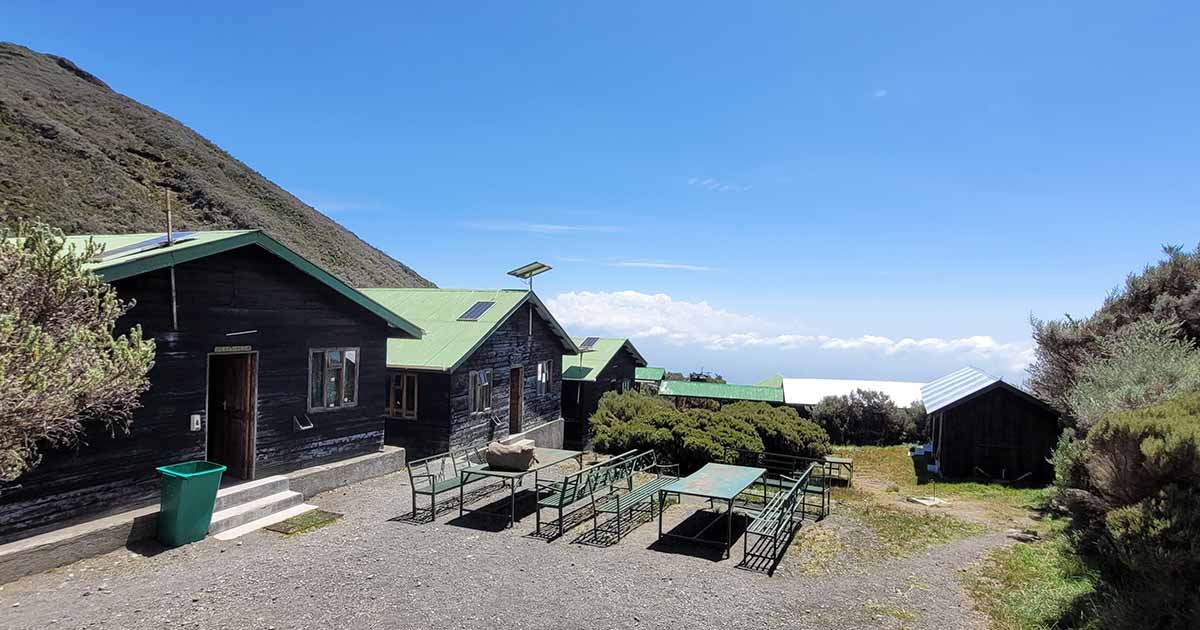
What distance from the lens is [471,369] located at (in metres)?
17.9

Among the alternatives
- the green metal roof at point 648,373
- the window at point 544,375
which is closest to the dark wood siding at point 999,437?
the window at point 544,375

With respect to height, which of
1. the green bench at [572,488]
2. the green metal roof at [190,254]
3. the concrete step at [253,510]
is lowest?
the concrete step at [253,510]

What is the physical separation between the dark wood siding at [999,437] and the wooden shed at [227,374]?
52.1 ft

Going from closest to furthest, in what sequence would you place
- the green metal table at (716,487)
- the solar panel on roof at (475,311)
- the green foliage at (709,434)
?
the green metal table at (716,487) < the green foliage at (709,434) < the solar panel on roof at (475,311)

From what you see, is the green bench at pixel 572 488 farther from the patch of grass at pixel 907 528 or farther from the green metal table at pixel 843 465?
the green metal table at pixel 843 465

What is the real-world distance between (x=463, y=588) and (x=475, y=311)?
12185 mm

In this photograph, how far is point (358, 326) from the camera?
45.7 ft

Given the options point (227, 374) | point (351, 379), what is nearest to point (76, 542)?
point (227, 374)

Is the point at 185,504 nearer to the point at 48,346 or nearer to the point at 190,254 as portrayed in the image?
the point at 190,254

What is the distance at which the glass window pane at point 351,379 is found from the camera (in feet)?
44.7

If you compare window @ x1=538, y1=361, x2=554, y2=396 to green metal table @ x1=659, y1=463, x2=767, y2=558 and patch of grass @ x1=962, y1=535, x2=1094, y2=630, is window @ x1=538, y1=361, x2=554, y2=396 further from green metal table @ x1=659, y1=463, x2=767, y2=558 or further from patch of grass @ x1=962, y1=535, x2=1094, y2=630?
patch of grass @ x1=962, y1=535, x2=1094, y2=630

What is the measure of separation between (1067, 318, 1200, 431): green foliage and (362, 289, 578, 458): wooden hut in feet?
45.3

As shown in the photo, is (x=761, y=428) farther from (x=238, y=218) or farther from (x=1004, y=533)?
(x=238, y=218)

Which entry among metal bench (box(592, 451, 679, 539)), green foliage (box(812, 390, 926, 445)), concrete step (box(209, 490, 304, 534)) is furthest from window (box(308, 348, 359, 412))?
green foliage (box(812, 390, 926, 445))
